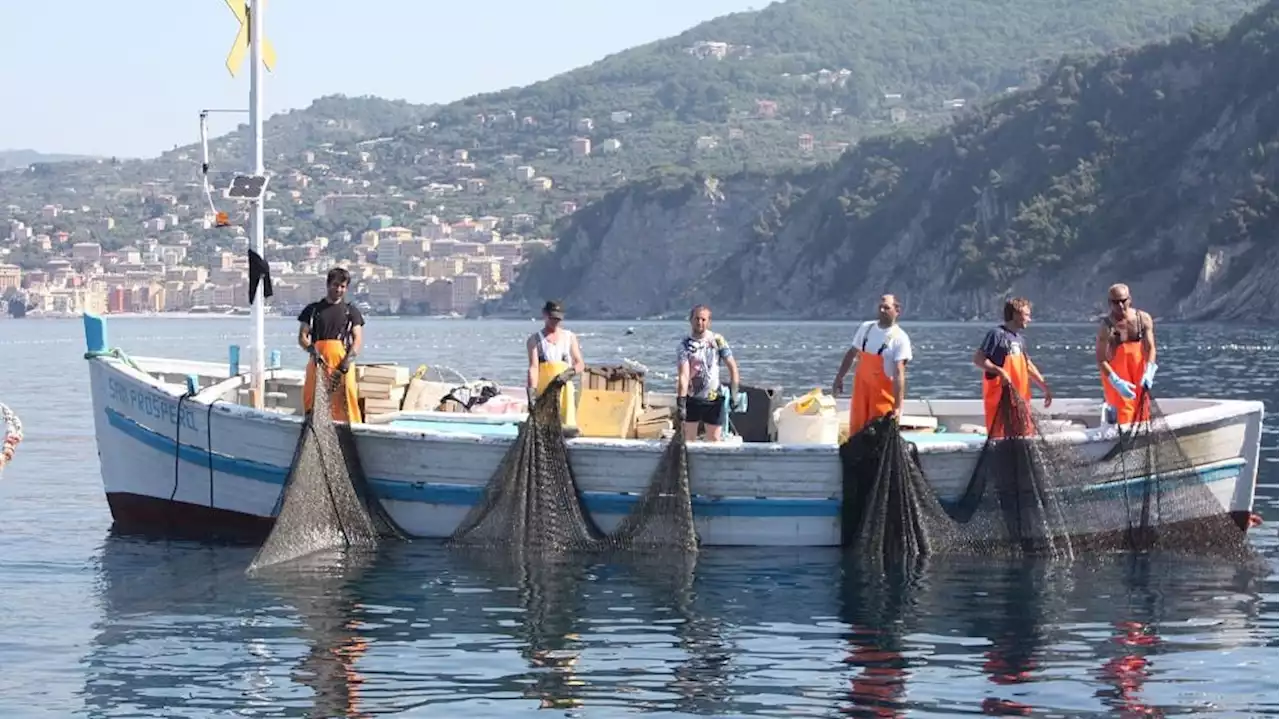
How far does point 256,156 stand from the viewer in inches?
819

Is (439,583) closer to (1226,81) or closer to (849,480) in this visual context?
(849,480)

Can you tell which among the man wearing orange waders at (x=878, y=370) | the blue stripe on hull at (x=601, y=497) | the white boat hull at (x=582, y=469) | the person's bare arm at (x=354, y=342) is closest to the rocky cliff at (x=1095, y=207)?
the white boat hull at (x=582, y=469)

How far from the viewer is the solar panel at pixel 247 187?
65.3 ft

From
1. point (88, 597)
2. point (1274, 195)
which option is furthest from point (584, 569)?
point (1274, 195)

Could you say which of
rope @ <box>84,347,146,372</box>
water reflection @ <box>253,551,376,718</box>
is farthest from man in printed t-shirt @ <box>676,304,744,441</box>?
rope @ <box>84,347,146,372</box>

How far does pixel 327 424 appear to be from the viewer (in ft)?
60.6

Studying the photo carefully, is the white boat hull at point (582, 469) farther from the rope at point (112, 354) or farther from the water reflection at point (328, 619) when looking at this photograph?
the water reflection at point (328, 619)

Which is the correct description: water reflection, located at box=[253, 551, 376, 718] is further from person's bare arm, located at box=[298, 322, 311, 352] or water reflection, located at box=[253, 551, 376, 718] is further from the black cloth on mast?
the black cloth on mast

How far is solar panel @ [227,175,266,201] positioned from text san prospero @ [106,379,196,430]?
1.99 m

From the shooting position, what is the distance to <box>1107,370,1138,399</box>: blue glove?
60.1ft

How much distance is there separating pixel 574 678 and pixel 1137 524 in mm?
6851

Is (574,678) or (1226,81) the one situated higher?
(1226,81)

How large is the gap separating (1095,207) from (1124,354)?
14836 centimetres

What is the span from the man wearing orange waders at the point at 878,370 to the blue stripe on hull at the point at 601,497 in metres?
0.85
